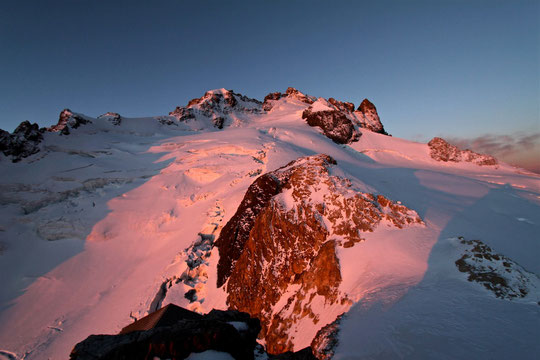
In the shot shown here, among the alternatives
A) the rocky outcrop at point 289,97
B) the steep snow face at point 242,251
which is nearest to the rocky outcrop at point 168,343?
the steep snow face at point 242,251

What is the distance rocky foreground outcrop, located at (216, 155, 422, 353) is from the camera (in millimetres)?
9234

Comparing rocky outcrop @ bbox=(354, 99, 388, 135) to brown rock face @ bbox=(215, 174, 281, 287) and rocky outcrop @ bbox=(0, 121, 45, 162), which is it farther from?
rocky outcrop @ bbox=(0, 121, 45, 162)

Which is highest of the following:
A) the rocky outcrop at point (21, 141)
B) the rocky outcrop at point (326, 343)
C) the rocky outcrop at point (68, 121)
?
the rocky outcrop at point (68, 121)

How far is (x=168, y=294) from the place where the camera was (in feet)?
47.8

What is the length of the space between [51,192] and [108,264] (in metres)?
13.2

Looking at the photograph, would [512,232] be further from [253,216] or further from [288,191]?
[253,216]

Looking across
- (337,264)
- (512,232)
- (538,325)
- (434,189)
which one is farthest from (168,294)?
(434,189)

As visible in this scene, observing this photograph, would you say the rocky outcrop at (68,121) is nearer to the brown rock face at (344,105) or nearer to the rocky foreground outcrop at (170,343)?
the rocky foreground outcrop at (170,343)

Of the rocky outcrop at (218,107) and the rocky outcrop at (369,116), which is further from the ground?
the rocky outcrop at (218,107)

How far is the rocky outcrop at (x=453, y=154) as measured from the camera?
30.7 meters

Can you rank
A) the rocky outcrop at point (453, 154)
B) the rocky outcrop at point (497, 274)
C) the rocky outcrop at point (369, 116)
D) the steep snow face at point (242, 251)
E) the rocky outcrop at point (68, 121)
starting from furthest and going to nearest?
the rocky outcrop at point (369, 116)
the rocky outcrop at point (68, 121)
the rocky outcrop at point (453, 154)
the rocky outcrop at point (497, 274)
the steep snow face at point (242, 251)

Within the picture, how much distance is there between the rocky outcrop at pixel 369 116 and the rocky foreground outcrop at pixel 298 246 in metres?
47.4

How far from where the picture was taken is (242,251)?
14586 millimetres

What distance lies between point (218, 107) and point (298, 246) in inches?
2666
